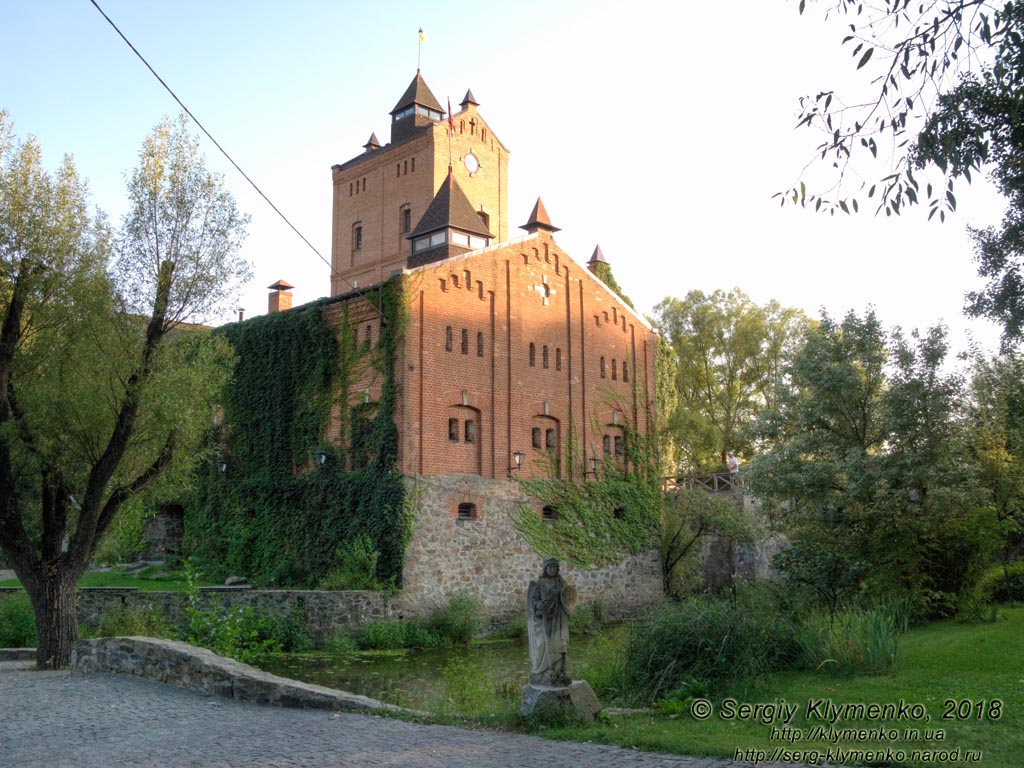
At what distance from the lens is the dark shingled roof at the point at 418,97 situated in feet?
148

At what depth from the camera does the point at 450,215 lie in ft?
108

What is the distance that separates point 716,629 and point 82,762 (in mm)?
7211

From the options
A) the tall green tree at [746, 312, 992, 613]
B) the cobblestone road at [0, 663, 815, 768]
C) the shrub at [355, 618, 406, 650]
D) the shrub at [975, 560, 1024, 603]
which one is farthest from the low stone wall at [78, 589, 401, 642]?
the shrub at [975, 560, 1024, 603]

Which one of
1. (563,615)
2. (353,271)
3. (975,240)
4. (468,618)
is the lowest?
(468,618)

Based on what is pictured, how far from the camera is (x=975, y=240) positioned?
436 inches

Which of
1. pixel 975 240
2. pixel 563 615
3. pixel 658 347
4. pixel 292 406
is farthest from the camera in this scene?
pixel 658 347

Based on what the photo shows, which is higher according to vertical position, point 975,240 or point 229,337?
point 229,337

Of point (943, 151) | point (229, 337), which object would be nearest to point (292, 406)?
point (229, 337)

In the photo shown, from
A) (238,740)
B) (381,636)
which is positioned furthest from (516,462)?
(238,740)

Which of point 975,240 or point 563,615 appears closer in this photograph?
point 563,615

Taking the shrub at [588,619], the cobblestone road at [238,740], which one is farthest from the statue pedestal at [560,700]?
the shrub at [588,619]

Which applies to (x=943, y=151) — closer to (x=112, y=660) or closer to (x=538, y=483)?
(x=112, y=660)

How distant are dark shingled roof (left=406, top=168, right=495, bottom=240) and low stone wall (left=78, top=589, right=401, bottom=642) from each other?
49.2 ft

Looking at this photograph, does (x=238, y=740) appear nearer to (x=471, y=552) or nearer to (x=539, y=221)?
(x=471, y=552)
